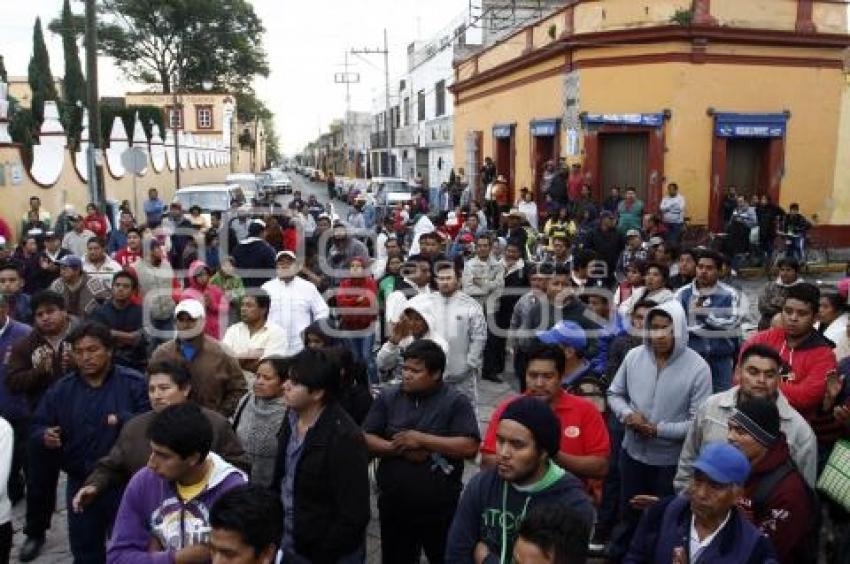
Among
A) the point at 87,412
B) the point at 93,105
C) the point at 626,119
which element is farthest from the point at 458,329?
the point at 626,119

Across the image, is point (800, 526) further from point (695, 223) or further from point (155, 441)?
point (695, 223)

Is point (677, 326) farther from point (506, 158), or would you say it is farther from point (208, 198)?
point (506, 158)

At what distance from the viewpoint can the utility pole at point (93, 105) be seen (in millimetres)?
15031

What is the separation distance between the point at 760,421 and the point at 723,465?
22.3 inches

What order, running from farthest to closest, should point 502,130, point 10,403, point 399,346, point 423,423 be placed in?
point 502,130
point 399,346
point 10,403
point 423,423

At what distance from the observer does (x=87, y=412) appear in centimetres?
438

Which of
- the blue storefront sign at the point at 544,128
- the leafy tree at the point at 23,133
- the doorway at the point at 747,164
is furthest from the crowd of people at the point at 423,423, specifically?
the blue storefront sign at the point at 544,128

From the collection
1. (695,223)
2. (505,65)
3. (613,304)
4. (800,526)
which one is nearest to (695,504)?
(800,526)

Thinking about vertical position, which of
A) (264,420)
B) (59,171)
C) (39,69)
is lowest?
(264,420)

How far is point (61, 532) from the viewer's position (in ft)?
18.1

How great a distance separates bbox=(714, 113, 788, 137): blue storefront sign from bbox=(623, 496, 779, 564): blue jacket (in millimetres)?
15388

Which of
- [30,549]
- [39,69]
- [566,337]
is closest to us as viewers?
[566,337]

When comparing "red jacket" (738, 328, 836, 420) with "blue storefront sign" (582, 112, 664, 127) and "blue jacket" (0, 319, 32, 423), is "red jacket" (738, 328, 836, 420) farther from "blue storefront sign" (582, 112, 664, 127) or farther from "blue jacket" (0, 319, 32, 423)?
"blue storefront sign" (582, 112, 664, 127)

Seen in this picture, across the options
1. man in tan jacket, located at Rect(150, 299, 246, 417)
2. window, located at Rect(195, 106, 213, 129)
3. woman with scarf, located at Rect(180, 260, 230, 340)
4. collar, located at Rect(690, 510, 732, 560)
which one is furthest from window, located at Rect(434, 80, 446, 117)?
collar, located at Rect(690, 510, 732, 560)
